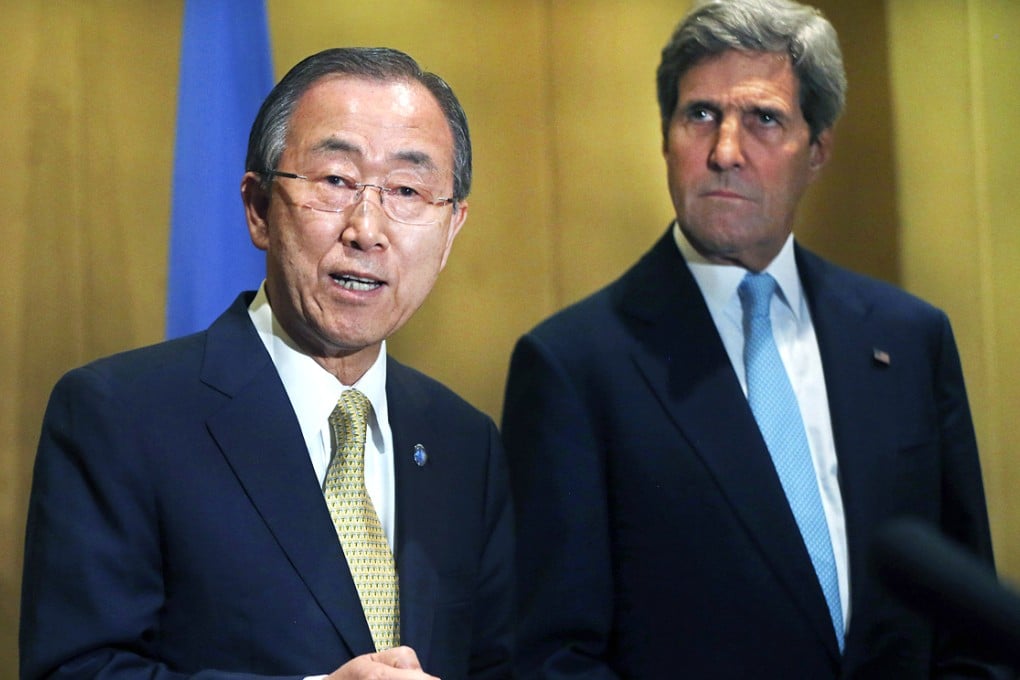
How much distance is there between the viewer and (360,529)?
1.79 meters

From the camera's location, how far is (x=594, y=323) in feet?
7.54

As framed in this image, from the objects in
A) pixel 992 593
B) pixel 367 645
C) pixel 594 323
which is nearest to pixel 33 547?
pixel 367 645

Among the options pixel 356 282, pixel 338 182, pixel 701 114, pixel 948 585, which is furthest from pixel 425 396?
pixel 948 585

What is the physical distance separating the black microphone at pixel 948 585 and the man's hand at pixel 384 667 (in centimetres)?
86

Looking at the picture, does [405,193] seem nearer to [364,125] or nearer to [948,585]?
[364,125]

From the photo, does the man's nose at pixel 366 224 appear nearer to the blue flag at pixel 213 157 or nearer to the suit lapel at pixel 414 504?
the suit lapel at pixel 414 504

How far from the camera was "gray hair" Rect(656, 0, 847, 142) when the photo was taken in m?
2.35

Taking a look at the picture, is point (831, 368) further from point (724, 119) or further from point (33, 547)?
point (33, 547)

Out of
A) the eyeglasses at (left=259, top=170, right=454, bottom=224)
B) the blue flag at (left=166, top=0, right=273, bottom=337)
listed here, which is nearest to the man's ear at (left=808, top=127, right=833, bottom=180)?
the eyeglasses at (left=259, top=170, right=454, bottom=224)

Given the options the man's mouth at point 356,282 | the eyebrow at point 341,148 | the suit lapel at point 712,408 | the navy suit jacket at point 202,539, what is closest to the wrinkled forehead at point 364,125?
the eyebrow at point 341,148

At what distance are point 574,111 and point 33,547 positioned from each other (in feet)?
6.29

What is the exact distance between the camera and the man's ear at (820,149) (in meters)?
2.45

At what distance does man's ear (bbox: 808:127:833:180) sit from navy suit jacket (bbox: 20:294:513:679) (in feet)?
3.34

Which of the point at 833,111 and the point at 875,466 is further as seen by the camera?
the point at 833,111
